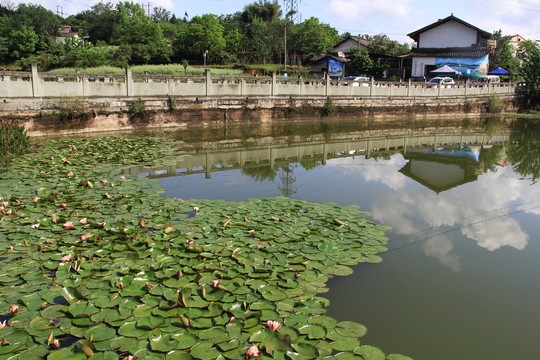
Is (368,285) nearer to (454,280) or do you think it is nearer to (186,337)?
(454,280)

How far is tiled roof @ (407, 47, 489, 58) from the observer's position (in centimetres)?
3038

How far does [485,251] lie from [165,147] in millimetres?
7860

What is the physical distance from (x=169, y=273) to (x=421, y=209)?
4.26 meters

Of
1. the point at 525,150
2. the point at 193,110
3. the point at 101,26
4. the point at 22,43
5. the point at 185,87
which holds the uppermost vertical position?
the point at 101,26

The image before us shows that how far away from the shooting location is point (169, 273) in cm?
398

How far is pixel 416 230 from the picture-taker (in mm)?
5723

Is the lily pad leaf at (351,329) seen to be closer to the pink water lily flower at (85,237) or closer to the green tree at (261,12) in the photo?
the pink water lily flower at (85,237)

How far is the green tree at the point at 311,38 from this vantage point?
3875 centimetres

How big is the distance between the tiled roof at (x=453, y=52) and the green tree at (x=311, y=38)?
9889 mm

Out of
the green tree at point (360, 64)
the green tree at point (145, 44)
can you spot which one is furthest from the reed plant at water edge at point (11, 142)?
the green tree at point (145, 44)

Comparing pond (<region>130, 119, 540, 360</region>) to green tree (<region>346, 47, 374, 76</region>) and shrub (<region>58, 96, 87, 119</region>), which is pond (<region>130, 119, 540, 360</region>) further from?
green tree (<region>346, 47, 374, 76</region>)

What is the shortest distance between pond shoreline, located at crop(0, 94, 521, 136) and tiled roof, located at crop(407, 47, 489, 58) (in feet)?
28.5

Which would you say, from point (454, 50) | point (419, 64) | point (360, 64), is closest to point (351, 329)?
point (360, 64)

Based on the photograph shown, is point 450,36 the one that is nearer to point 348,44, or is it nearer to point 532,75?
point 532,75
